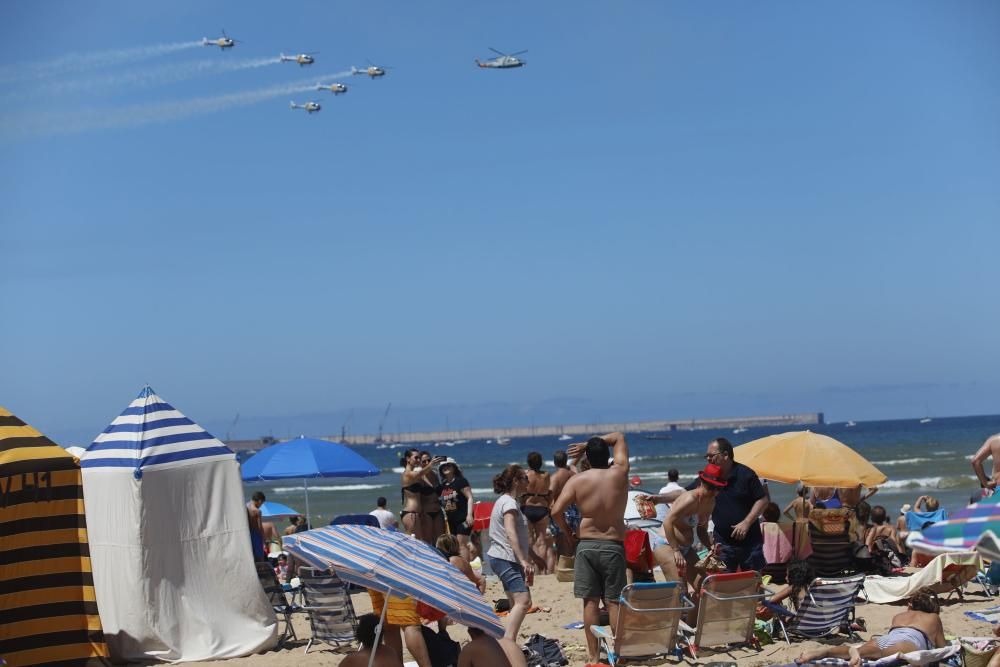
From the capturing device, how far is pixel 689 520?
728cm

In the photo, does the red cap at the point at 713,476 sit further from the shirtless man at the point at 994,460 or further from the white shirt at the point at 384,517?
the white shirt at the point at 384,517

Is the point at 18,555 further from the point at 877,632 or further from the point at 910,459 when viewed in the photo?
the point at 910,459

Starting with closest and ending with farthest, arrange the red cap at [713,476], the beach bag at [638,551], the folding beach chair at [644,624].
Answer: the folding beach chair at [644,624] < the red cap at [713,476] < the beach bag at [638,551]

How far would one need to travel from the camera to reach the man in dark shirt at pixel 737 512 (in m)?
7.34

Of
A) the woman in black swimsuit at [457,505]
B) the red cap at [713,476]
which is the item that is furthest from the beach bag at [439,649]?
the woman in black swimsuit at [457,505]

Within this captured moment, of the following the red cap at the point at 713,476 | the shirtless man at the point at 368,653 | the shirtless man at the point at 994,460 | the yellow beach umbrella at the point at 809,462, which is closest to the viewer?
the shirtless man at the point at 368,653

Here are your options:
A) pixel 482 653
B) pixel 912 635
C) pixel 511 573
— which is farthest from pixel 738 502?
pixel 482 653

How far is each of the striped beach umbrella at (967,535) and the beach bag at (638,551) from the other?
386cm

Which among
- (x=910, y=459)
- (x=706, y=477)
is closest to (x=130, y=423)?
(x=706, y=477)

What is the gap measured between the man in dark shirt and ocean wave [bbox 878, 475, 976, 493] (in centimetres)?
2372

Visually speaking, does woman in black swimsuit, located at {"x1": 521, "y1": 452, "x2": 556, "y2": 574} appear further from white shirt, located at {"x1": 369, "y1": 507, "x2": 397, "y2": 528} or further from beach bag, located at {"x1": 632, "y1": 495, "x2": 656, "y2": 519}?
white shirt, located at {"x1": 369, "y1": 507, "x2": 397, "y2": 528}

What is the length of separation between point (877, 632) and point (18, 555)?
20.1 ft

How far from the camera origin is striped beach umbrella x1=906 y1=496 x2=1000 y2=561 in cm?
384

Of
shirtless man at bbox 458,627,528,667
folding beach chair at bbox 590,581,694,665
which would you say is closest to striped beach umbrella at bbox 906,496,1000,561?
shirtless man at bbox 458,627,528,667
